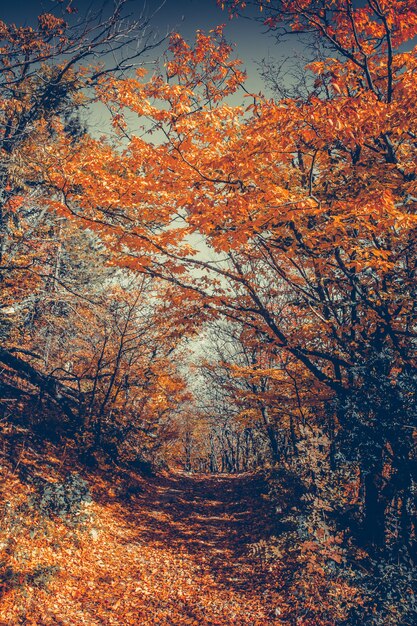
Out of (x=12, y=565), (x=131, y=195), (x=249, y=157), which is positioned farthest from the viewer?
(x=131, y=195)

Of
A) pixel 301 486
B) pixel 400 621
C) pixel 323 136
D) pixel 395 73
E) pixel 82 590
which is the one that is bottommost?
pixel 82 590

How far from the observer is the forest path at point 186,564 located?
5820 millimetres

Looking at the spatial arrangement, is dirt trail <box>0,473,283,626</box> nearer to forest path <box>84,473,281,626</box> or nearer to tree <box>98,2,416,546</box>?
forest path <box>84,473,281,626</box>

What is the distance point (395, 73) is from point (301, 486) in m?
8.21

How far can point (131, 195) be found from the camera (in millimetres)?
6293

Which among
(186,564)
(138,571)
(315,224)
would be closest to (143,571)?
(138,571)

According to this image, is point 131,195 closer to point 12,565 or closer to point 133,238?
point 133,238

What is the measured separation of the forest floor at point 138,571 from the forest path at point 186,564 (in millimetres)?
20

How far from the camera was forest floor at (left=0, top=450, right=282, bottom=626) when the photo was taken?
541cm

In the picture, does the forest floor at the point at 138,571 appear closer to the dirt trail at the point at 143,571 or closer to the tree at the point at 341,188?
the dirt trail at the point at 143,571

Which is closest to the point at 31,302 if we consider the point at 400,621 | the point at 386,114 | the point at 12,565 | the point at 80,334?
the point at 80,334

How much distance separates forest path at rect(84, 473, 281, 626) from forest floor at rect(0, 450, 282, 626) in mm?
20

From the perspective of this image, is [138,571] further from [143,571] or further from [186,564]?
[186,564]

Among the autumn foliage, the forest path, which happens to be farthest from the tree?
the forest path
